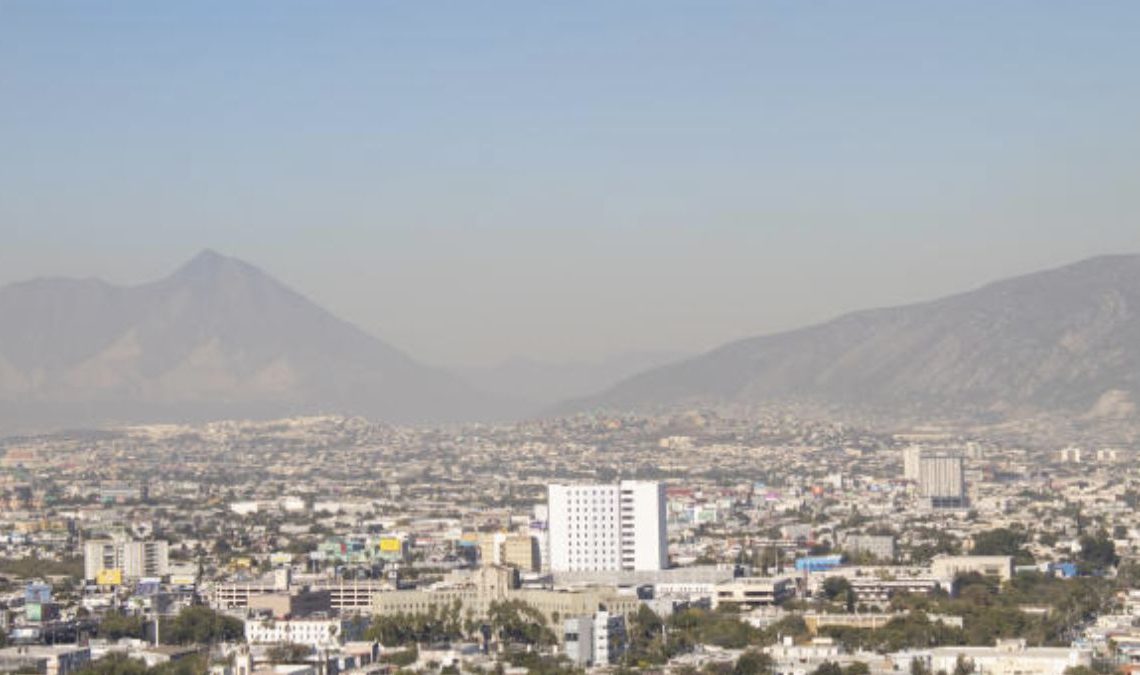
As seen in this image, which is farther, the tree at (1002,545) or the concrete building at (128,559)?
the concrete building at (128,559)

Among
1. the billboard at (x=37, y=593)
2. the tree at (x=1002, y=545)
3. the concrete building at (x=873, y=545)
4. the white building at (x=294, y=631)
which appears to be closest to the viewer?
the white building at (x=294, y=631)

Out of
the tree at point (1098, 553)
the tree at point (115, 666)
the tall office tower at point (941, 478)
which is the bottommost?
the tree at point (115, 666)

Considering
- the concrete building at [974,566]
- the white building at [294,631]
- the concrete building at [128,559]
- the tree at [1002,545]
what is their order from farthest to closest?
1. the concrete building at [128,559]
2. the tree at [1002,545]
3. the concrete building at [974,566]
4. the white building at [294,631]

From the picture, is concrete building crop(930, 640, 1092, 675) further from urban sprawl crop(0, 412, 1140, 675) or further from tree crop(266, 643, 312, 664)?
tree crop(266, 643, 312, 664)

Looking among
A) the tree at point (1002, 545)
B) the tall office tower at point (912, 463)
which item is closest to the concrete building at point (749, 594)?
the tree at point (1002, 545)

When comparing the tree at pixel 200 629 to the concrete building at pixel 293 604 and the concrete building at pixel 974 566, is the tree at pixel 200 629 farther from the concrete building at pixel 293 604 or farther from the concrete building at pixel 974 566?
the concrete building at pixel 974 566

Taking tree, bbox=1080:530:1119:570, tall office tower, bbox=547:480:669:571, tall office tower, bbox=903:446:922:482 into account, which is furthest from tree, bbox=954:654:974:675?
tall office tower, bbox=903:446:922:482

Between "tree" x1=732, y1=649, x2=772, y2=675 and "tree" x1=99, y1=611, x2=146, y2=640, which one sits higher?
"tree" x1=99, y1=611, x2=146, y2=640
